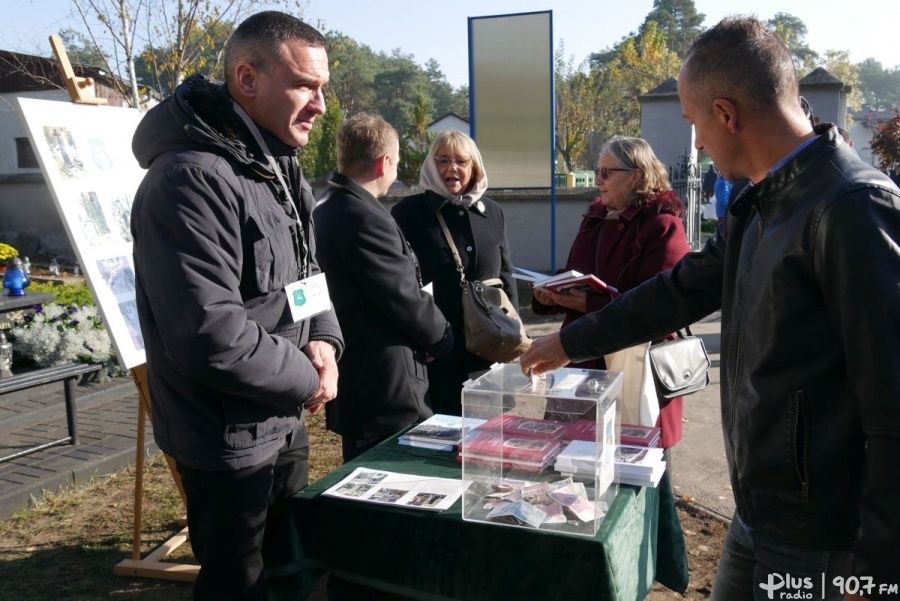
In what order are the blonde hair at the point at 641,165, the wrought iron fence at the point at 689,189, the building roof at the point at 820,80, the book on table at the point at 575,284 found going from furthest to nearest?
the building roof at the point at 820,80 < the wrought iron fence at the point at 689,189 < the blonde hair at the point at 641,165 < the book on table at the point at 575,284

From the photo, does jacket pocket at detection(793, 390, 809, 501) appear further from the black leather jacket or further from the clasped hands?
the clasped hands

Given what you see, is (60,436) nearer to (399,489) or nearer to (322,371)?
(322,371)

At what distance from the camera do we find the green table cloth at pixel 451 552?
1.84m

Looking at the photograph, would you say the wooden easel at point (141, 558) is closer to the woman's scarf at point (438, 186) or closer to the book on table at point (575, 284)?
the woman's scarf at point (438, 186)

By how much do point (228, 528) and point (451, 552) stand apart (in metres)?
0.60

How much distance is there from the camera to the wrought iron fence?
11.4 meters

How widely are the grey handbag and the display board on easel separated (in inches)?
76.0

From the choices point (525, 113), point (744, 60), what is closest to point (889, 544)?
point (744, 60)

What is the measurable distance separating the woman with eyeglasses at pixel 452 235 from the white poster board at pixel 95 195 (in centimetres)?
119

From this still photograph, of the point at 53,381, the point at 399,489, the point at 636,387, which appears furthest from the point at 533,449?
the point at 53,381

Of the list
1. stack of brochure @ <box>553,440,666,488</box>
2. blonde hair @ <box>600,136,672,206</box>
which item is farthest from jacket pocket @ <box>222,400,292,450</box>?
blonde hair @ <box>600,136,672,206</box>

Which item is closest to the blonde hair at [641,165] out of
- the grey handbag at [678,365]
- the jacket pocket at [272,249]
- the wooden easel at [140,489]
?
the grey handbag at [678,365]

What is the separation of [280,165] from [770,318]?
1558 millimetres

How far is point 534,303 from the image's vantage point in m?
3.55
